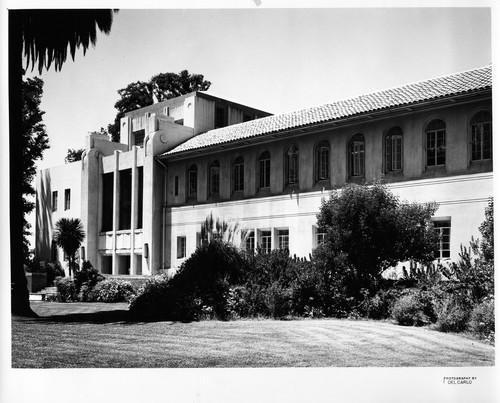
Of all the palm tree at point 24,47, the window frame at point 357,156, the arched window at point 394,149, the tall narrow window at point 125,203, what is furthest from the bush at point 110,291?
the arched window at point 394,149

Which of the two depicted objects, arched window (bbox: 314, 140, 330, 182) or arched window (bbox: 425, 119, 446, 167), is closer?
arched window (bbox: 425, 119, 446, 167)

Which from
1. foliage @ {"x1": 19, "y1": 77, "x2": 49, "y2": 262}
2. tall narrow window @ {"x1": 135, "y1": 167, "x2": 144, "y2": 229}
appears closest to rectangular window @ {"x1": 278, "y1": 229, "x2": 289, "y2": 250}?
tall narrow window @ {"x1": 135, "y1": 167, "x2": 144, "y2": 229}

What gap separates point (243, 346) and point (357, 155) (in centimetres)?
968

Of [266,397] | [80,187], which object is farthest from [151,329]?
[80,187]

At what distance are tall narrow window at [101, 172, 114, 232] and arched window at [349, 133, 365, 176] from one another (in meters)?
12.7

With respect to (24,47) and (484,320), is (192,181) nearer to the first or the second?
(24,47)

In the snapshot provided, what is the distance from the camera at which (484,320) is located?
14.9 m

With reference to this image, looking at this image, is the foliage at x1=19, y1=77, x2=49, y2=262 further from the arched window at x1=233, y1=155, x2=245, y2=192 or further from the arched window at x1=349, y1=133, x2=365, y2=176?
the arched window at x1=349, y1=133, x2=365, y2=176

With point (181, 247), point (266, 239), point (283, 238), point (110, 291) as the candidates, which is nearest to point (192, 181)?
point (181, 247)

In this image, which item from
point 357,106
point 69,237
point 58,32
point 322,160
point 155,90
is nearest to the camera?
point 58,32

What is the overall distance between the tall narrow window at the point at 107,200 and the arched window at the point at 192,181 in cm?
463

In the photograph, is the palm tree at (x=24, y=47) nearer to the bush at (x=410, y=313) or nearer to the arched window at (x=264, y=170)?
the arched window at (x=264, y=170)

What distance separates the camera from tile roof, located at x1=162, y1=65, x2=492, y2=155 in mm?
18000

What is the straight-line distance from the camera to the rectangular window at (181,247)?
27.9m
